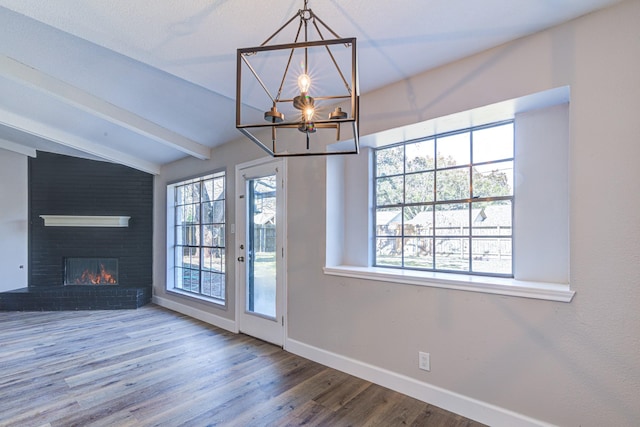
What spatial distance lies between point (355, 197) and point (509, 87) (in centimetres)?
153

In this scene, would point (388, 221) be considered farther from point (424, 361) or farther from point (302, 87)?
point (302, 87)

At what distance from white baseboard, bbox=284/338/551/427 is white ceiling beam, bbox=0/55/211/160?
2931 millimetres

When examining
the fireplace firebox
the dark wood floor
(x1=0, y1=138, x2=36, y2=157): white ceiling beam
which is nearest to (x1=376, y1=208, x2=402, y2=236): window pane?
the dark wood floor

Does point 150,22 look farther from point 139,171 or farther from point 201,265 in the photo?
point 139,171

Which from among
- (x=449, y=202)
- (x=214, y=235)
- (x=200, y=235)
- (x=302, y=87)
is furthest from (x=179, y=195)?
(x=302, y=87)

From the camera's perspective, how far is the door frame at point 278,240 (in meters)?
3.33

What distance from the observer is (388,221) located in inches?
114

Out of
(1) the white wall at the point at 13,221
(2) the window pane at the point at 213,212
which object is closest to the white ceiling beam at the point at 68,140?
(2) the window pane at the point at 213,212

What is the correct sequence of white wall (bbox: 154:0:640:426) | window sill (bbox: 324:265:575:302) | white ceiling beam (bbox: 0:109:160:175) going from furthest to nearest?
white ceiling beam (bbox: 0:109:160:175), window sill (bbox: 324:265:575:302), white wall (bbox: 154:0:640:426)

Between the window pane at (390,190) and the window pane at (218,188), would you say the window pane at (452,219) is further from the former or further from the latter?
the window pane at (218,188)

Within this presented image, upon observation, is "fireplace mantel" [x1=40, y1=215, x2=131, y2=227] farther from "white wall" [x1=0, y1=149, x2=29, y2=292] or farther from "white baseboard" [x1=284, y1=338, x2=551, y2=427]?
"white baseboard" [x1=284, y1=338, x2=551, y2=427]

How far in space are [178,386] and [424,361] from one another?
1986mm

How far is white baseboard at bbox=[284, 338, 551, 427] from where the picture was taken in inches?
76.9

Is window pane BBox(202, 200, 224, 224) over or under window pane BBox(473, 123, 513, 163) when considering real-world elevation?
under
